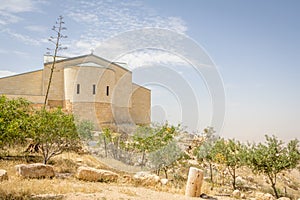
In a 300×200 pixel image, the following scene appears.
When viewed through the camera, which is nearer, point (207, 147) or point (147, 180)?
point (147, 180)

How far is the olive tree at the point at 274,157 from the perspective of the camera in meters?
12.7

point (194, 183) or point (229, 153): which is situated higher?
point (229, 153)

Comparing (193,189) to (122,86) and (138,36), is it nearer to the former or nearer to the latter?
(138,36)

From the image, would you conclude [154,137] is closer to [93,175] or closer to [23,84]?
[93,175]

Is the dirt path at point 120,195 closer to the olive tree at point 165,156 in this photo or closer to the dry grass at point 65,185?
the dry grass at point 65,185

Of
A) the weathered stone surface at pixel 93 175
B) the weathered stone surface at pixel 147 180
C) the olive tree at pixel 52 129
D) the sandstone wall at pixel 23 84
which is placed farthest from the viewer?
the sandstone wall at pixel 23 84

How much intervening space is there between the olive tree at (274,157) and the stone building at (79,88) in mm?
20895

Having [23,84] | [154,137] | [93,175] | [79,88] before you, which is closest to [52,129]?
[93,175]

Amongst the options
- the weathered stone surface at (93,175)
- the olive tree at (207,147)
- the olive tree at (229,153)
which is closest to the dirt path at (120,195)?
the weathered stone surface at (93,175)

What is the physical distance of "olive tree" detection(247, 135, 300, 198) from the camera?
12.7 m

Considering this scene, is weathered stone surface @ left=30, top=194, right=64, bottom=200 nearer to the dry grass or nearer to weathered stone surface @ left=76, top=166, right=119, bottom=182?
the dry grass

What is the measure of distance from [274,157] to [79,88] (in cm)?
2402

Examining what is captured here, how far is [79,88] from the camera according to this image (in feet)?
106

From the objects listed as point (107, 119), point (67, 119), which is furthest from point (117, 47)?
point (107, 119)
